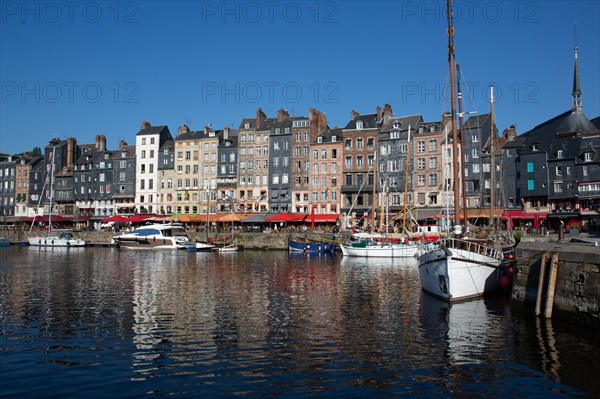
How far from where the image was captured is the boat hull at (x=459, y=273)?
2525 centimetres

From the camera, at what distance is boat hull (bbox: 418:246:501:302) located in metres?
25.2

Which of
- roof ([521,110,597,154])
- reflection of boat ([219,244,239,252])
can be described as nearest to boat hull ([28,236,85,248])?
reflection of boat ([219,244,239,252])

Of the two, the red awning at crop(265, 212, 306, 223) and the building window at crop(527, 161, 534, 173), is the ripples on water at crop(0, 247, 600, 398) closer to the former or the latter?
the red awning at crop(265, 212, 306, 223)

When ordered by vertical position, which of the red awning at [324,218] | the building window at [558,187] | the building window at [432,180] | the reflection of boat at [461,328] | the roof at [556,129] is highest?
the roof at [556,129]

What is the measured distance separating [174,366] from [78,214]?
93.1 meters

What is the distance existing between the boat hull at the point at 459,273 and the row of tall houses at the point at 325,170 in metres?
35.1

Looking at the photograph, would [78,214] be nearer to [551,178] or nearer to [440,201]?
[440,201]

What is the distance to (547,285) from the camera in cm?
2119

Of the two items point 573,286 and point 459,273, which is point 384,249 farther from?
point 573,286

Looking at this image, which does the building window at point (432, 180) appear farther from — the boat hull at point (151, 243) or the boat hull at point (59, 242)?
the boat hull at point (59, 242)

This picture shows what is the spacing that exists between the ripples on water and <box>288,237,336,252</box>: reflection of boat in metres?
35.7

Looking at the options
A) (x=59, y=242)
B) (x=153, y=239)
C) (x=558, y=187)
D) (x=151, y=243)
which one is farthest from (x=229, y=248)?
(x=558, y=187)

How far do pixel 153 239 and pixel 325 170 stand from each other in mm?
29048

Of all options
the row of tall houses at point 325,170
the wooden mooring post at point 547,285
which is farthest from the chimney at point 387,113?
the wooden mooring post at point 547,285
